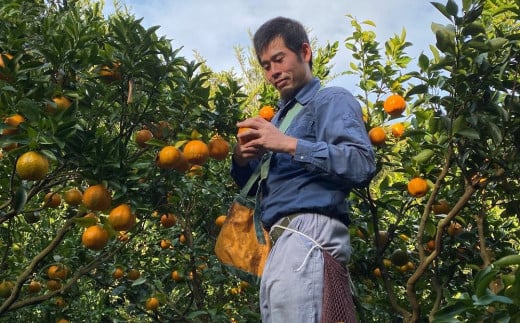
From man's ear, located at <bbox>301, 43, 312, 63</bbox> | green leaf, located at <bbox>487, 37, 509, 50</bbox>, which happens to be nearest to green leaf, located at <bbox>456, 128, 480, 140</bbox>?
green leaf, located at <bbox>487, 37, 509, 50</bbox>

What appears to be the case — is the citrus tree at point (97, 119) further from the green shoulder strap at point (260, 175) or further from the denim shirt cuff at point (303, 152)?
the denim shirt cuff at point (303, 152)

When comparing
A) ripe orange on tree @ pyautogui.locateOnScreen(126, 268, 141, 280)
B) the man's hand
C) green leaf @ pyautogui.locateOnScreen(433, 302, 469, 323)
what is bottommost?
ripe orange on tree @ pyautogui.locateOnScreen(126, 268, 141, 280)

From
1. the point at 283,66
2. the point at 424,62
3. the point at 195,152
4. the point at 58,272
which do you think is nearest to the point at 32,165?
the point at 195,152

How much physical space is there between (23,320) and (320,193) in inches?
127

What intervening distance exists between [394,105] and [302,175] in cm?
138

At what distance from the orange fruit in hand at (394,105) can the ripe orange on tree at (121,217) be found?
1449 mm

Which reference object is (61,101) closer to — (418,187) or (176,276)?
(418,187)

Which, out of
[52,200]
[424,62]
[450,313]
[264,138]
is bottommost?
[450,313]

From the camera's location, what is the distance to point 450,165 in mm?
2283

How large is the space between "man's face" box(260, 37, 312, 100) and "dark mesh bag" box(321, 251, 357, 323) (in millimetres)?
552

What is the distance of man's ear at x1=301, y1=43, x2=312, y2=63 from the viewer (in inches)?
71.1

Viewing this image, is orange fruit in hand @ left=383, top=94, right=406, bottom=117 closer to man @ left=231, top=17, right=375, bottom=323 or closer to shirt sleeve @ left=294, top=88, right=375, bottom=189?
man @ left=231, top=17, right=375, bottom=323

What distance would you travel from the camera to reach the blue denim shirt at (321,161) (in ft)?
4.97

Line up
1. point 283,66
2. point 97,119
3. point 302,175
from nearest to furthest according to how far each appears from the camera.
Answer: point 302,175 < point 283,66 < point 97,119
